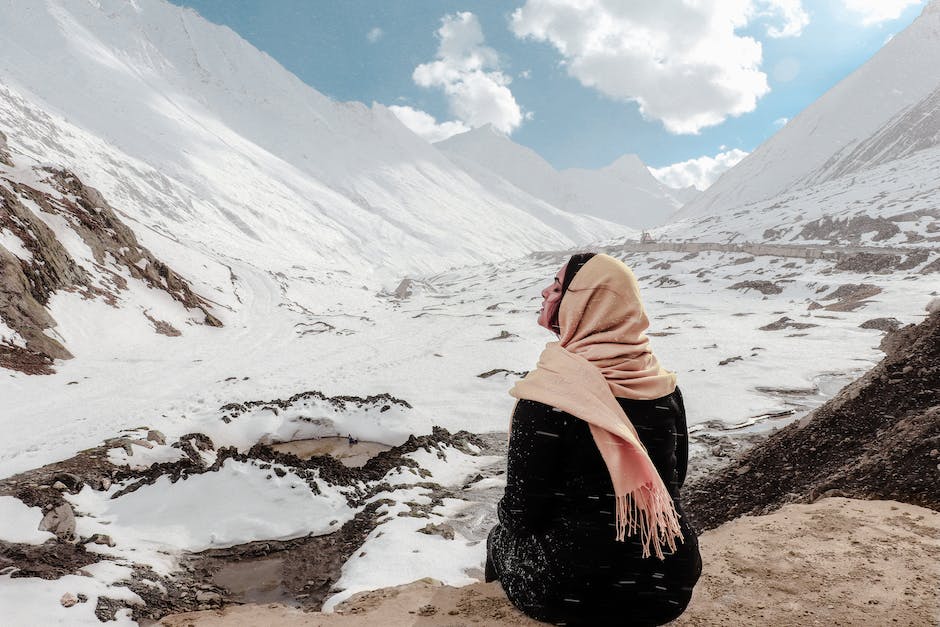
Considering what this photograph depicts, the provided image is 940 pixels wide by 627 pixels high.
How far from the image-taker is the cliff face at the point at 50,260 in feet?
43.5

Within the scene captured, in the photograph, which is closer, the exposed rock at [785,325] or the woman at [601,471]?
the woman at [601,471]

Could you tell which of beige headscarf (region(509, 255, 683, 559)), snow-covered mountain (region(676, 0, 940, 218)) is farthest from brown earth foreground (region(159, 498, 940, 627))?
snow-covered mountain (region(676, 0, 940, 218))

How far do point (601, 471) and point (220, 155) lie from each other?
397 feet

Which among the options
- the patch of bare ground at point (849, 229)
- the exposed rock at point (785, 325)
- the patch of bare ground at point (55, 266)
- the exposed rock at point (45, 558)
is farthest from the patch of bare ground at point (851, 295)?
the patch of bare ground at point (55, 266)

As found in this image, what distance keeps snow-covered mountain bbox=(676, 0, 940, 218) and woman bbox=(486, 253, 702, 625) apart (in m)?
121

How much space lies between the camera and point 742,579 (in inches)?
133

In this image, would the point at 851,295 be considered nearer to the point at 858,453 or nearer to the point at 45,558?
the point at 858,453

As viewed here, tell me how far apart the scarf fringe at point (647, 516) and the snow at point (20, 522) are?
5709mm

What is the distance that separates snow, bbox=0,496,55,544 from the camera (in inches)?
186

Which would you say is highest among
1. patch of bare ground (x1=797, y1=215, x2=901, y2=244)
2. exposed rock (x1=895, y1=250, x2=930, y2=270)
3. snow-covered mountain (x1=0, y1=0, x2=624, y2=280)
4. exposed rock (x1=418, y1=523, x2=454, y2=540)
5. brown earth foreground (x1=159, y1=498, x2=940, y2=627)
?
snow-covered mountain (x1=0, y1=0, x2=624, y2=280)

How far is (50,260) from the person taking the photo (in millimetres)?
16188

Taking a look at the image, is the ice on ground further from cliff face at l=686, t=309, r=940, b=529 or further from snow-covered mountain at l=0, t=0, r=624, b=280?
snow-covered mountain at l=0, t=0, r=624, b=280

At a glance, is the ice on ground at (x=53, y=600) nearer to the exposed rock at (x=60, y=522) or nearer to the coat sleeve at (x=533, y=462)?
the exposed rock at (x=60, y=522)

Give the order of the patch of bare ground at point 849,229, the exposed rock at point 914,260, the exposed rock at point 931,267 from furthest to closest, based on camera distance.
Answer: the patch of bare ground at point 849,229 < the exposed rock at point 914,260 < the exposed rock at point 931,267
